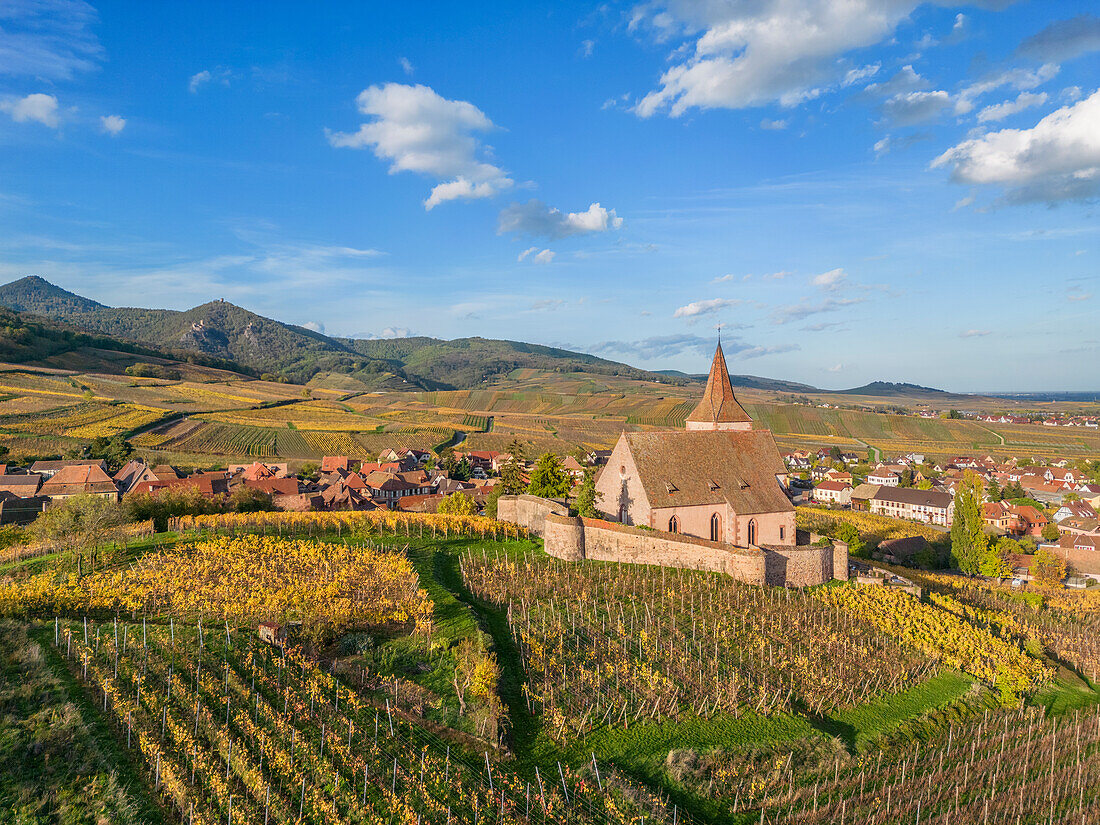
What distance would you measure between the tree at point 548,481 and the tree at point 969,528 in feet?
102

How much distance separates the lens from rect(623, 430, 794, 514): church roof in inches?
1444

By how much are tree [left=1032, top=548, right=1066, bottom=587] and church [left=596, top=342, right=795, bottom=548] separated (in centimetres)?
2975

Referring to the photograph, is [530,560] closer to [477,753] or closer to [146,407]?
[477,753]

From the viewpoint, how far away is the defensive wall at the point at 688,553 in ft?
101

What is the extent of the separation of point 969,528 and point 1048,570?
37.8 feet

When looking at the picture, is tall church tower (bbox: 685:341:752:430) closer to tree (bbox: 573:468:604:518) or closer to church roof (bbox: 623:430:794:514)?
church roof (bbox: 623:430:794:514)

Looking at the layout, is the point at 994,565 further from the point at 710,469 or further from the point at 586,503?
the point at 586,503

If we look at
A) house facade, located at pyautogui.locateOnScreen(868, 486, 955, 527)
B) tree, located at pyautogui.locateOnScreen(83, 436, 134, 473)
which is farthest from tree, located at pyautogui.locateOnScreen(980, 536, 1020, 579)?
tree, located at pyautogui.locateOnScreen(83, 436, 134, 473)

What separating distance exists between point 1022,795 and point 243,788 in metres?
19.7

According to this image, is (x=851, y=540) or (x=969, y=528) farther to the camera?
(x=851, y=540)

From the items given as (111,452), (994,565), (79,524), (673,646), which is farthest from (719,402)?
(111,452)

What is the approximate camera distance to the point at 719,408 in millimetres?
46625

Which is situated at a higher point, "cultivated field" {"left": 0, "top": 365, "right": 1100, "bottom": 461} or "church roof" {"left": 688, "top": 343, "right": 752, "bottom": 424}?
"church roof" {"left": 688, "top": 343, "right": 752, "bottom": 424}

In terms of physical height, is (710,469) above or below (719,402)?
below
